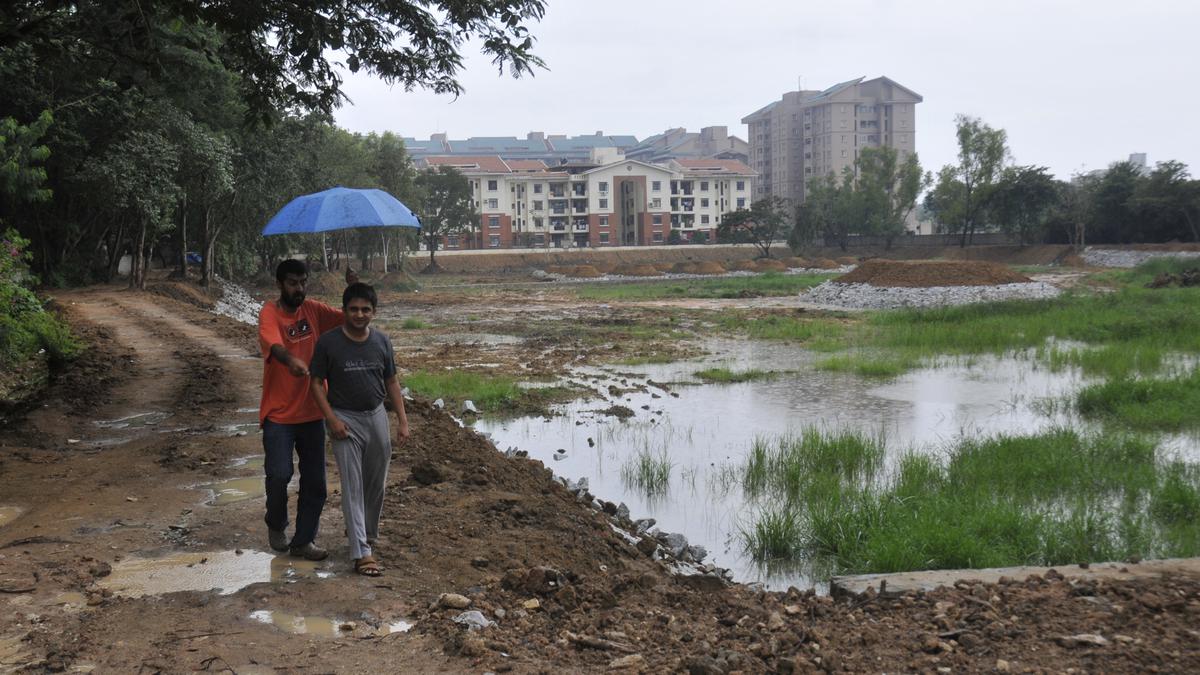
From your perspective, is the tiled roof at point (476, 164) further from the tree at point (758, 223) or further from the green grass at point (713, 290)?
the green grass at point (713, 290)

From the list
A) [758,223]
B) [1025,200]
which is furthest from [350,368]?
[758,223]

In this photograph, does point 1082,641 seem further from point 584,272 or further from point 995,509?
point 584,272

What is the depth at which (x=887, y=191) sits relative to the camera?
82.1 metres

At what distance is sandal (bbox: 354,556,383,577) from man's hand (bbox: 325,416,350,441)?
0.69 m

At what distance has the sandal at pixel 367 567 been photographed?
5359 mm

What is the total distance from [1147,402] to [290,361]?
11.7 m

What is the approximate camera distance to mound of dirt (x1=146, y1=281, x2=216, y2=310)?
2862cm

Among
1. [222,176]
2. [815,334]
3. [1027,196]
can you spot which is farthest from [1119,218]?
[222,176]

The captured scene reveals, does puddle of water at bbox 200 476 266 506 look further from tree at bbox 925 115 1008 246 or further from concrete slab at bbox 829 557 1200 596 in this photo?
tree at bbox 925 115 1008 246

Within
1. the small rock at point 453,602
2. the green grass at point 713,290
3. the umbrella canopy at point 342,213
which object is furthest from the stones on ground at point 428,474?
the green grass at point 713,290

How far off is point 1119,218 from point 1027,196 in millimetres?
7008

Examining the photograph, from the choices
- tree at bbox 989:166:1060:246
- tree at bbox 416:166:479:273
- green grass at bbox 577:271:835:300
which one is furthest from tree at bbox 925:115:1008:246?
tree at bbox 416:166:479:273

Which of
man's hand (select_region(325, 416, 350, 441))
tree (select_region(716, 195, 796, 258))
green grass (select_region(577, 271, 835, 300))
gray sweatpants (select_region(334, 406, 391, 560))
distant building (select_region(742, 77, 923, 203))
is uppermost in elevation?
distant building (select_region(742, 77, 923, 203))

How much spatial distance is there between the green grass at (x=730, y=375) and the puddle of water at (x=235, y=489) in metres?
10.6
